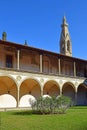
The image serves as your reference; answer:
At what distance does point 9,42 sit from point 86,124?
13.6m

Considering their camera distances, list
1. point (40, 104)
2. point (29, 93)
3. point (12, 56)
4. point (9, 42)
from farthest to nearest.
A: point (29, 93), point (12, 56), point (9, 42), point (40, 104)

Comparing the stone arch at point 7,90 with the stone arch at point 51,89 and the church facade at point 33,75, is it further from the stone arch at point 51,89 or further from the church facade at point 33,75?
the stone arch at point 51,89

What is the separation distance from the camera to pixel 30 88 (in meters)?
26.9

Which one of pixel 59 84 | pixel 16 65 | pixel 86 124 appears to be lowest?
pixel 86 124

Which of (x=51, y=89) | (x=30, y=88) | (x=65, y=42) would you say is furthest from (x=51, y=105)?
(x=65, y=42)

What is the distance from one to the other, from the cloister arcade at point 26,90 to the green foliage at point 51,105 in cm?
652

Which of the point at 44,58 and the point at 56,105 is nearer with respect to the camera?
the point at 56,105

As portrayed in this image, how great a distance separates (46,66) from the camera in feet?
93.2

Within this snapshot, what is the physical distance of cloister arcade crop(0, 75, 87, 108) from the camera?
23.9 meters

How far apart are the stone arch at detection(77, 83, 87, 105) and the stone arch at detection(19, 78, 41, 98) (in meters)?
7.03

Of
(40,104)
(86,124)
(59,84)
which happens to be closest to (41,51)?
(59,84)

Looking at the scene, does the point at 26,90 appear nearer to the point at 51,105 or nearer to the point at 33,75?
the point at 33,75

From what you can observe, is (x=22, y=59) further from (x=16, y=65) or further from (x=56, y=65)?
(x=56, y=65)

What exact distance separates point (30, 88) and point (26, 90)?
1.80ft
